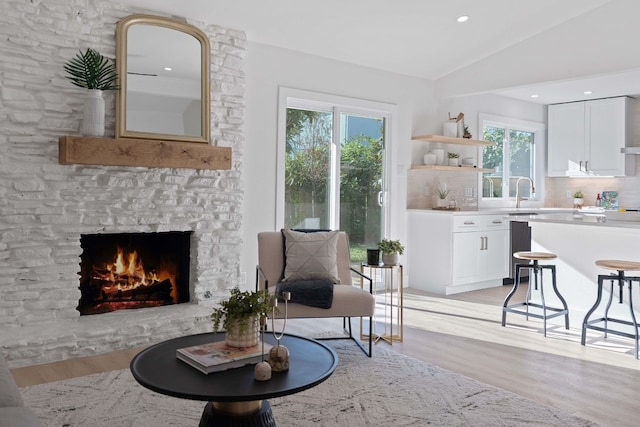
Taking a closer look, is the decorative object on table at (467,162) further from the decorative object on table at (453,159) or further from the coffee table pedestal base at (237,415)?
the coffee table pedestal base at (237,415)

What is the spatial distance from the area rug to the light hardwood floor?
0.66 feet

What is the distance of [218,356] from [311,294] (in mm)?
1345

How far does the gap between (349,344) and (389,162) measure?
9.06ft

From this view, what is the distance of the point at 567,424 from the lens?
2729 mm

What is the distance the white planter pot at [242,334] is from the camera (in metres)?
2.40

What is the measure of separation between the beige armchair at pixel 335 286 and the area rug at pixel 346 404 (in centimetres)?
41

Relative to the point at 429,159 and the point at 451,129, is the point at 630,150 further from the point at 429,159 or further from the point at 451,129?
the point at 429,159

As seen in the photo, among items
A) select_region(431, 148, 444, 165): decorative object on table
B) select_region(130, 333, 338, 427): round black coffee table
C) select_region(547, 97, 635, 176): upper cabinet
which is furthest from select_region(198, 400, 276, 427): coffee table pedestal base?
select_region(547, 97, 635, 176): upper cabinet

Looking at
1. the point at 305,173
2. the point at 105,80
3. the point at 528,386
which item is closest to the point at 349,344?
the point at 528,386

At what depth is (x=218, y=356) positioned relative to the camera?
230cm

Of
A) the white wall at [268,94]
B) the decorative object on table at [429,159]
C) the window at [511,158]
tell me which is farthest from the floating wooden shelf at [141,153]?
the window at [511,158]

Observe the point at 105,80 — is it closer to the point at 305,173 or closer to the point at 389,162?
the point at 305,173

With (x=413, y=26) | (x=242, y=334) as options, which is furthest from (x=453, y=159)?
(x=242, y=334)

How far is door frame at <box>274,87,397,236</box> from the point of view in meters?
5.21
